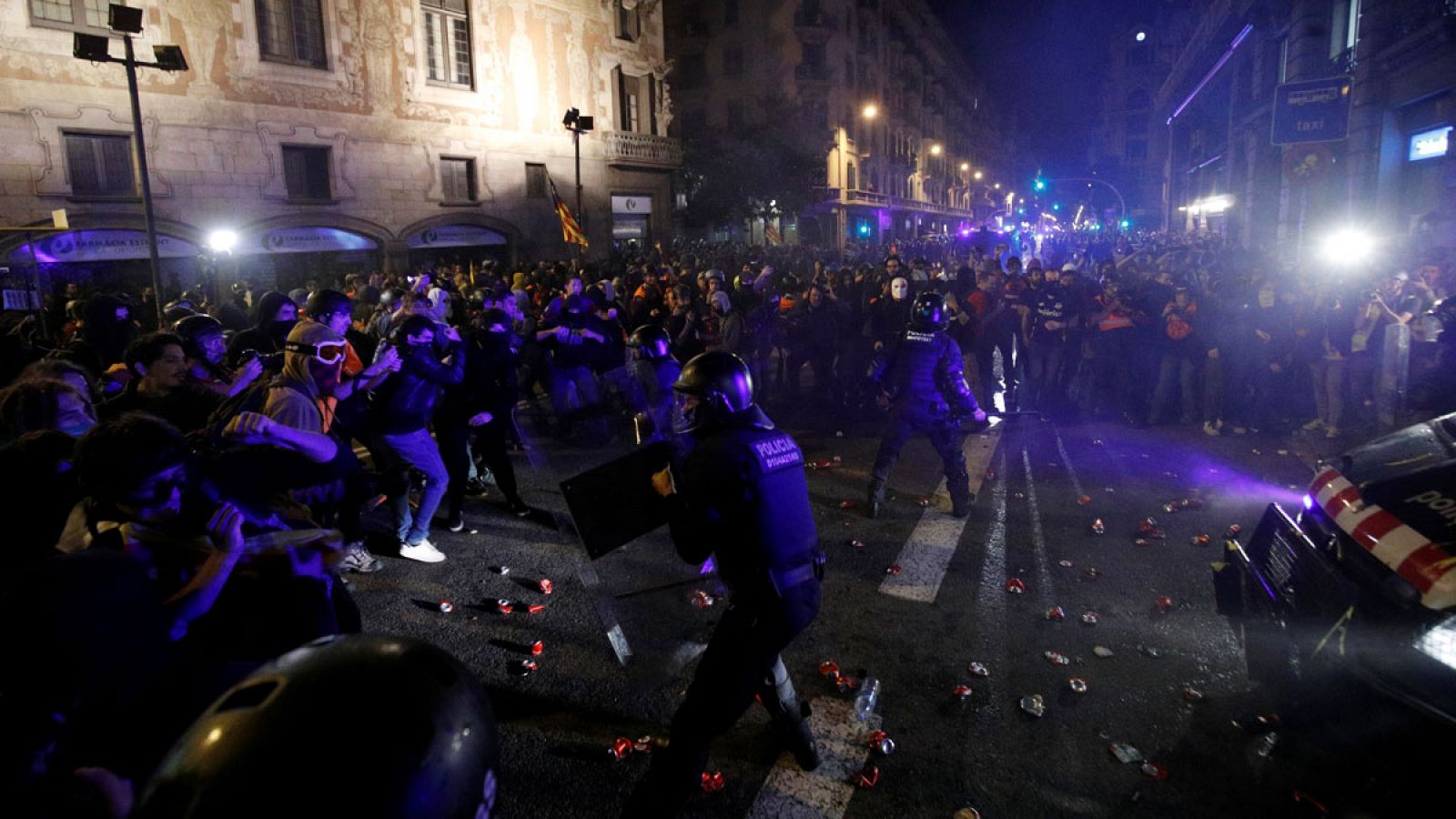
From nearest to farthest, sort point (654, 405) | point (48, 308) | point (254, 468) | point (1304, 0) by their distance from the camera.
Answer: point (254, 468)
point (654, 405)
point (48, 308)
point (1304, 0)

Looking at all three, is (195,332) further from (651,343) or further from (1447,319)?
(1447,319)

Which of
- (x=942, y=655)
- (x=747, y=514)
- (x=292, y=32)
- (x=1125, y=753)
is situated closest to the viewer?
(x=747, y=514)

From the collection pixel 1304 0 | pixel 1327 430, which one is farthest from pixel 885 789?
pixel 1304 0

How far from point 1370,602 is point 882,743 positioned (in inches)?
85.6

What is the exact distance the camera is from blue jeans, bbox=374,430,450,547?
621cm

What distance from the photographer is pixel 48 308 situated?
12750 mm

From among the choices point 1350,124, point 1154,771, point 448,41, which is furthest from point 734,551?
point 448,41

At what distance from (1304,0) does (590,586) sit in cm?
2831

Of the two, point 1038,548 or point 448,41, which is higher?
point 448,41

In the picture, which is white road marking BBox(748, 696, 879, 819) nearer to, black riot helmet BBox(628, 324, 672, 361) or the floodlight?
black riot helmet BBox(628, 324, 672, 361)

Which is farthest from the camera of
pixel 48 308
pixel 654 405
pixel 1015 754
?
pixel 48 308

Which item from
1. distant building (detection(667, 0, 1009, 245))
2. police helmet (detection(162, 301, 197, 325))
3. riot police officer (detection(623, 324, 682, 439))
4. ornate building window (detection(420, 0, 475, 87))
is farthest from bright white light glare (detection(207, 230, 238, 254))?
distant building (detection(667, 0, 1009, 245))

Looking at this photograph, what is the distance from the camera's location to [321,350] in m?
4.96

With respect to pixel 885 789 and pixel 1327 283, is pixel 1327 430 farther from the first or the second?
pixel 885 789
